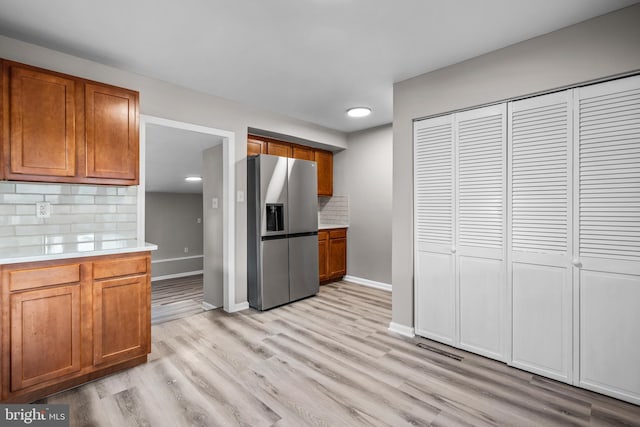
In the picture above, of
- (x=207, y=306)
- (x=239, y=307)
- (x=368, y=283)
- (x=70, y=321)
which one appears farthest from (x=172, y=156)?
(x=368, y=283)

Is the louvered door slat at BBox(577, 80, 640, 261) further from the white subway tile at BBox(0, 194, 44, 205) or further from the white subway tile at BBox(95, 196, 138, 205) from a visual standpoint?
the white subway tile at BBox(0, 194, 44, 205)

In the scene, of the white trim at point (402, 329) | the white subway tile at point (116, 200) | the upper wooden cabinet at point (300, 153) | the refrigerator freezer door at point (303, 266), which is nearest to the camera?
the white subway tile at point (116, 200)

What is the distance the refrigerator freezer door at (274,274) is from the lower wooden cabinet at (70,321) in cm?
139

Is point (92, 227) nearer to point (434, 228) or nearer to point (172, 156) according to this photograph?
point (172, 156)

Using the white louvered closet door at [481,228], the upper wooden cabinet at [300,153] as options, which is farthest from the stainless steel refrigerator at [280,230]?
the white louvered closet door at [481,228]

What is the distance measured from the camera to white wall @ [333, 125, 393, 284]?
468cm

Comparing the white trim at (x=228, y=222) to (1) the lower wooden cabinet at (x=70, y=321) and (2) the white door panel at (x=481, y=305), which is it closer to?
(1) the lower wooden cabinet at (x=70, y=321)

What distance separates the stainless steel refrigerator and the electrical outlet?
73.3 inches

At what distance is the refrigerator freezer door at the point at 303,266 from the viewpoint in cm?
401

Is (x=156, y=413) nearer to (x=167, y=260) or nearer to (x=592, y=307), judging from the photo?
(x=592, y=307)

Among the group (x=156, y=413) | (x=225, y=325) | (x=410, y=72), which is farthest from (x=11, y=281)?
(x=410, y=72)

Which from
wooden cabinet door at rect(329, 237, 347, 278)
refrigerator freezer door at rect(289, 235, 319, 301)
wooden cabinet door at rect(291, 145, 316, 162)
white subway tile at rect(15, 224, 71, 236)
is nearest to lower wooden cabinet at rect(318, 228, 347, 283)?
wooden cabinet door at rect(329, 237, 347, 278)

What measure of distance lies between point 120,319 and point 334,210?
12.1 ft
